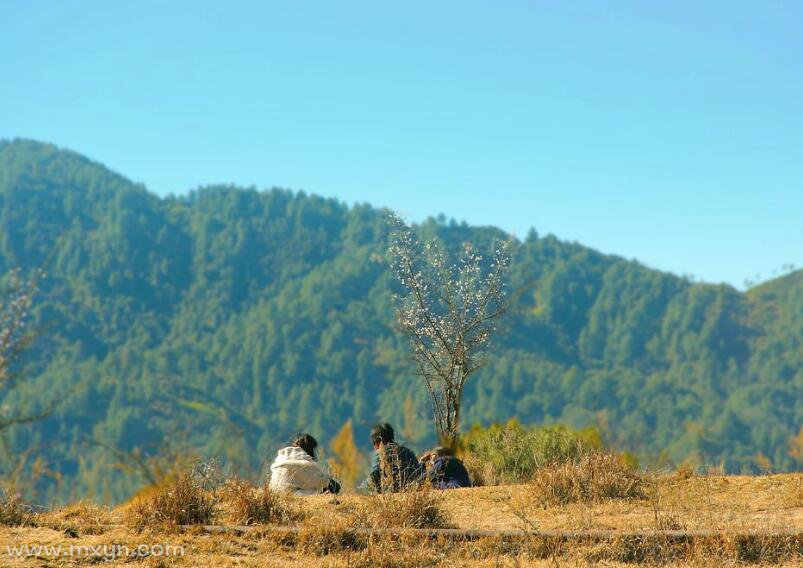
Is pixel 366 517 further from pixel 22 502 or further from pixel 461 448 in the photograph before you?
pixel 461 448

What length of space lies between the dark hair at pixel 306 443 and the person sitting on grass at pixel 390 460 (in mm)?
795

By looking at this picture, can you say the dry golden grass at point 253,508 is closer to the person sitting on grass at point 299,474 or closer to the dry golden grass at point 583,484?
the person sitting on grass at point 299,474

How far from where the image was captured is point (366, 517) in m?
8.56

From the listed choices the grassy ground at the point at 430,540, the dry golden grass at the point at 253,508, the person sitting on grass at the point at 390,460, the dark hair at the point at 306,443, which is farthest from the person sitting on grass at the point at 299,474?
the dry golden grass at the point at 253,508

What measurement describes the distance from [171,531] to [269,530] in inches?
33.8

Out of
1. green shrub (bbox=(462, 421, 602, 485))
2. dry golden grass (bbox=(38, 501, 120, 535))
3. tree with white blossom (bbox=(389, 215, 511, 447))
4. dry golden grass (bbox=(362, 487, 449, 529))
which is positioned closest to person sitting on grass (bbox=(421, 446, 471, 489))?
green shrub (bbox=(462, 421, 602, 485))

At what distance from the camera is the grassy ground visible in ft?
25.1

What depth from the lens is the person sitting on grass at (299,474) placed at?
38.0ft

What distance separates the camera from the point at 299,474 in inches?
459

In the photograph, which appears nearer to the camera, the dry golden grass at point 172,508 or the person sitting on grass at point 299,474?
the dry golden grass at point 172,508

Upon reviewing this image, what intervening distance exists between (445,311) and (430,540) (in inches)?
494

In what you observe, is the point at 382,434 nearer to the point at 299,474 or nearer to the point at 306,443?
the point at 306,443

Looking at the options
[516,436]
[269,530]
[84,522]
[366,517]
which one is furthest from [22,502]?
[516,436]

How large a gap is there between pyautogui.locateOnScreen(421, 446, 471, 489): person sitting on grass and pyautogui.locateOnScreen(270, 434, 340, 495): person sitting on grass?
1294 millimetres
